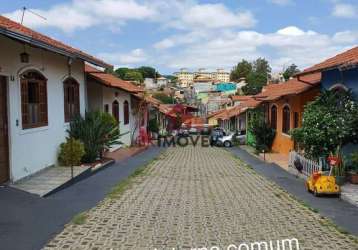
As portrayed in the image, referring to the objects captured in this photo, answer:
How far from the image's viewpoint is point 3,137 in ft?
29.1

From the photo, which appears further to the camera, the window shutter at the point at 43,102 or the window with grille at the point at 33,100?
the window shutter at the point at 43,102

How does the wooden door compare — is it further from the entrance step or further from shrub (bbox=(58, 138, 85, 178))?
shrub (bbox=(58, 138, 85, 178))

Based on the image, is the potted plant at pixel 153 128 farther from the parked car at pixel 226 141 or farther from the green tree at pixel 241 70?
the green tree at pixel 241 70

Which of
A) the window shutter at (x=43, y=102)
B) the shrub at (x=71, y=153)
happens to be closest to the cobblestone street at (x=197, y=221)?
the shrub at (x=71, y=153)

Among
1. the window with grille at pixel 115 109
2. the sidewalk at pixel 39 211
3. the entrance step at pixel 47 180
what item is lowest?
the sidewalk at pixel 39 211

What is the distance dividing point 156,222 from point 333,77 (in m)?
8.94

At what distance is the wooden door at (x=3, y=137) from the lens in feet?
28.8

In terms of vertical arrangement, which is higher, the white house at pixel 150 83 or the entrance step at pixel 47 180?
the white house at pixel 150 83

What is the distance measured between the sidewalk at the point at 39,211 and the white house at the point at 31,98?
1190mm

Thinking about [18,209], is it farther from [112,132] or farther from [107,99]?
[107,99]

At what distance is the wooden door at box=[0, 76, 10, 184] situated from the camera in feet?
28.8

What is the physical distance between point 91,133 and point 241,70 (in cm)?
9370

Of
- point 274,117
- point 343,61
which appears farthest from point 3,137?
point 274,117

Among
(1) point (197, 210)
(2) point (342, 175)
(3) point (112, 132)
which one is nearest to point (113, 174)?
(3) point (112, 132)
